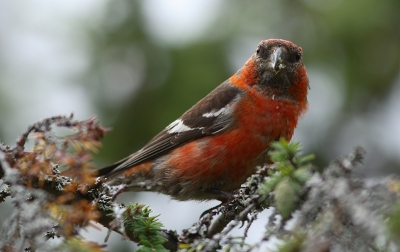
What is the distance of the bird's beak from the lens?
4.37 metres

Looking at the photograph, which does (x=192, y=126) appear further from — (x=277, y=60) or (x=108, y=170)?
(x=277, y=60)

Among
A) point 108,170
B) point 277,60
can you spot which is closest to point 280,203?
point 277,60

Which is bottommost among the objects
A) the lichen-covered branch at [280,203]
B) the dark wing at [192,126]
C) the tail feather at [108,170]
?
the lichen-covered branch at [280,203]

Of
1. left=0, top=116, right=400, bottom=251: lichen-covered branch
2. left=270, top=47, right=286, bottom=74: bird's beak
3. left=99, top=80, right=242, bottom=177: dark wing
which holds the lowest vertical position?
left=0, top=116, right=400, bottom=251: lichen-covered branch

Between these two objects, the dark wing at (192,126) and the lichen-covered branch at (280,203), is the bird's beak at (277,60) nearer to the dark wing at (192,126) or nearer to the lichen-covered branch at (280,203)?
the dark wing at (192,126)

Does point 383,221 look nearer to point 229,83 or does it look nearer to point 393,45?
point 229,83

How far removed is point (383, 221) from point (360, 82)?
404 centimetres

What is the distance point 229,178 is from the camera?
13.8ft

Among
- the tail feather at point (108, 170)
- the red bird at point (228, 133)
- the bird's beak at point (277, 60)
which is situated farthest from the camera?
the tail feather at point (108, 170)

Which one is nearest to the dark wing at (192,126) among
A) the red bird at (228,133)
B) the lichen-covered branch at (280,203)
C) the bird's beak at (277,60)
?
the red bird at (228,133)

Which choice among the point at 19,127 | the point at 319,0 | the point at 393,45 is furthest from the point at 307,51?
the point at 19,127

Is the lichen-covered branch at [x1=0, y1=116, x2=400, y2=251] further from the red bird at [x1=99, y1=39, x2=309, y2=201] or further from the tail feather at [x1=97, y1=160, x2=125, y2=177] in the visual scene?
the tail feather at [x1=97, y1=160, x2=125, y2=177]

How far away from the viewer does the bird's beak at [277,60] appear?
437 cm

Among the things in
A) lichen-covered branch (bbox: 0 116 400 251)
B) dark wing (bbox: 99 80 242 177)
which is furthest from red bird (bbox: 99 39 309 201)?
lichen-covered branch (bbox: 0 116 400 251)
